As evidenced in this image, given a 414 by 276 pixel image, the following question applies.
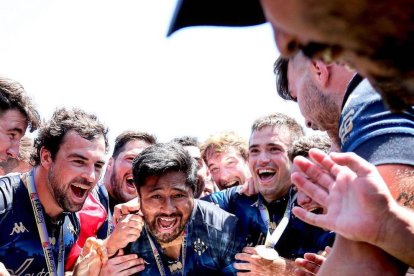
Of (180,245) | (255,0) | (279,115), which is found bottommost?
(180,245)

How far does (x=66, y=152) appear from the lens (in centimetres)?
550

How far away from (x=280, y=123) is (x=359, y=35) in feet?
16.7

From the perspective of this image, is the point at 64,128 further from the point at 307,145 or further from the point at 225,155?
the point at 307,145

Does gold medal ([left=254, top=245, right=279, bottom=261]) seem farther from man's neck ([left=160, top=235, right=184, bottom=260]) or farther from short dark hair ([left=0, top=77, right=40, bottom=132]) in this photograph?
short dark hair ([left=0, top=77, right=40, bottom=132])

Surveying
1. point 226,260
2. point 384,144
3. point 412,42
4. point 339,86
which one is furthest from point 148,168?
point 412,42

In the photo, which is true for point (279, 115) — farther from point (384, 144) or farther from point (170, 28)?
point (170, 28)

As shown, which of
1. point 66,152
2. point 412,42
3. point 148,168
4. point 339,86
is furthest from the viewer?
point 66,152

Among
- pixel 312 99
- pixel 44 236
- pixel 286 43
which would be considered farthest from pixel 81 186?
pixel 286 43

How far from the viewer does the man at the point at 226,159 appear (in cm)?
673

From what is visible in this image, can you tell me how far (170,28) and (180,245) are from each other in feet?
12.3

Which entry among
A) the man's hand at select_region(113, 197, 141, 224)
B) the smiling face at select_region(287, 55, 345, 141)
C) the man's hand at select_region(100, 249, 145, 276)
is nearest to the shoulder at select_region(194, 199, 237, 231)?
the man's hand at select_region(113, 197, 141, 224)

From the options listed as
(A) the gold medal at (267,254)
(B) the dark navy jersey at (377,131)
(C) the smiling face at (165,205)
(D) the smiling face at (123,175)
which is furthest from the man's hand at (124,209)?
(B) the dark navy jersey at (377,131)

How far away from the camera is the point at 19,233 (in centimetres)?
455

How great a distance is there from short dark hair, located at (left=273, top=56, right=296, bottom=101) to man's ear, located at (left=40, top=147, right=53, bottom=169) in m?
2.89
